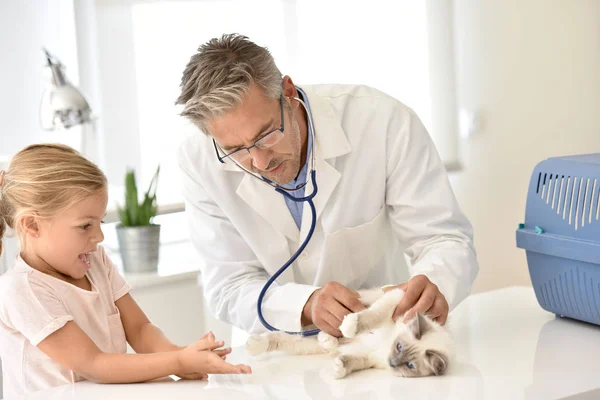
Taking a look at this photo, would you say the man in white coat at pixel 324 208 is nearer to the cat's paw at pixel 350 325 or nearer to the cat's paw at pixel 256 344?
the cat's paw at pixel 256 344

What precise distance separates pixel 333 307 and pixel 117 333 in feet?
1.53

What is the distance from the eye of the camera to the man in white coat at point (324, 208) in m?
1.76

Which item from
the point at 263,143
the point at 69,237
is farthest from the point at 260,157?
the point at 69,237

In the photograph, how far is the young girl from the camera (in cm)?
147

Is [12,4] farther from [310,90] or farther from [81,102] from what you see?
[310,90]

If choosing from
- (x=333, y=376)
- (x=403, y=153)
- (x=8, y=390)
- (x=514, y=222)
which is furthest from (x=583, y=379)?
(x=514, y=222)

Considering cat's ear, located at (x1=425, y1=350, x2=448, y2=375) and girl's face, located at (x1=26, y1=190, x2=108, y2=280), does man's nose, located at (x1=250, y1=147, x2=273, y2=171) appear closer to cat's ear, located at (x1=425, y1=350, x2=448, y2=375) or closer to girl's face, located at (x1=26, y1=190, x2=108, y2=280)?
girl's face, located at (x1=26, y1=190, x2=108, y2=280)

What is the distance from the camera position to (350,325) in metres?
1.48

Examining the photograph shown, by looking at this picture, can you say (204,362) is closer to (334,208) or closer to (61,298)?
(61,298)

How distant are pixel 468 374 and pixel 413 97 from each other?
8.41 feet

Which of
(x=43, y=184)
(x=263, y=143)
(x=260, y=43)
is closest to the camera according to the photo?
(x=43, y=184)

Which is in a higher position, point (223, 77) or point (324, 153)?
point (223, 77)

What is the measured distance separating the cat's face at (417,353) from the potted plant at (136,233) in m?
1.63

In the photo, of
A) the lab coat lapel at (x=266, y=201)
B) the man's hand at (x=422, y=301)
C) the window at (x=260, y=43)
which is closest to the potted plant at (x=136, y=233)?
the window at (x=260, y=43)
